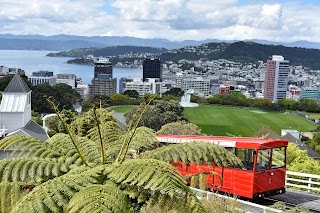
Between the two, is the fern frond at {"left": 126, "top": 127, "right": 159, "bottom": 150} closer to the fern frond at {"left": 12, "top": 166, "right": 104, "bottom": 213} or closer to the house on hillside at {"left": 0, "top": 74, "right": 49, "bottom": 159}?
the fern frond at {"left": 12, "top": 166, "right": 104, "bottom": 213}

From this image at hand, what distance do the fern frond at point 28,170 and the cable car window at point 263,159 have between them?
21.7ft

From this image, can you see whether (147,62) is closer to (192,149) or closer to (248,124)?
(248,124)

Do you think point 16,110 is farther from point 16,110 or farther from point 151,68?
point 151,68

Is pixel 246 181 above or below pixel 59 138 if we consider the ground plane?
below

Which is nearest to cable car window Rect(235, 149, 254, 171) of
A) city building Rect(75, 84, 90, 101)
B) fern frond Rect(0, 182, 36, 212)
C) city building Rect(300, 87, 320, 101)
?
fern frond Rect(0, 182, 36, 212)

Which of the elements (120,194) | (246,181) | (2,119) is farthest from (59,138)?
(2,119)

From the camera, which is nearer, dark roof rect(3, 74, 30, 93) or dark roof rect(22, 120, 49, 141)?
dark roof rect(22, 120, 49, 141)

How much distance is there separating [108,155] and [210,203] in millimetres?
2394

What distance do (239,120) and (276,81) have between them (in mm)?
109987

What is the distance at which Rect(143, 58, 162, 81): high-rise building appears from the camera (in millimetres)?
192875

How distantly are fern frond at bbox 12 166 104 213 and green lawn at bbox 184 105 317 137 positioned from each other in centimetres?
5788

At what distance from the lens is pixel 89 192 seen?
14.1 ft

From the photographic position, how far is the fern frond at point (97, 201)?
409 cm

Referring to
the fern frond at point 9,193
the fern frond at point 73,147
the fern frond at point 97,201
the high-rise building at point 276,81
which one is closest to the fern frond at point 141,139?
the fern frond at point 73,147
